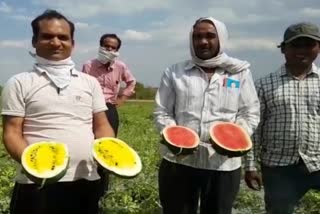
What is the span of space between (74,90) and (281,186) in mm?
1717

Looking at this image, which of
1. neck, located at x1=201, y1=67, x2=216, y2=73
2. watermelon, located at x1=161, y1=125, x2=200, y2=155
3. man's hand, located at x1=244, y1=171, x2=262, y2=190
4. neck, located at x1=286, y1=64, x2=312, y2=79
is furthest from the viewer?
man's hand, located at x1=244, y1=171, x2=262, y2=190

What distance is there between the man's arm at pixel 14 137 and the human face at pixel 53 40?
1.33ft

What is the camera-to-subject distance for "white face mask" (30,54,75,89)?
3.15 metres

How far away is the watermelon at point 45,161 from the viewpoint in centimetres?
287

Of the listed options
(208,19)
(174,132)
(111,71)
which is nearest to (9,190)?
(111,71)

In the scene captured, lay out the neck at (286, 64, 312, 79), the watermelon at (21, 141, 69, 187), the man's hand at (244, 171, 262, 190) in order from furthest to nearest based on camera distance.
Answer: the man's hand at (244, 171, 262, 190) → the neck at (286, 64, 312, 79) → the watermelon at (21, 141, 69, 187)

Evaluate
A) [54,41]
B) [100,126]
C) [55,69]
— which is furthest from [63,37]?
[100,126]

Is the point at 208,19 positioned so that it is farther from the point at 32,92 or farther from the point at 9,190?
the point at 9,190

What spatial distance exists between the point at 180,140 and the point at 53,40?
102cm

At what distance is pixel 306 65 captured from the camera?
390 cm

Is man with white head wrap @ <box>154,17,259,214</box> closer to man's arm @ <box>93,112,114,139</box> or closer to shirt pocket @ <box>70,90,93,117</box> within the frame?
man's arm @ <box>93,112,114,139</box>

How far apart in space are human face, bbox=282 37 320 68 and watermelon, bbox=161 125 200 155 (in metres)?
0.94

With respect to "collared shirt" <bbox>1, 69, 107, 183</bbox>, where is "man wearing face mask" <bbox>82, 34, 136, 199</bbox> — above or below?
A: below

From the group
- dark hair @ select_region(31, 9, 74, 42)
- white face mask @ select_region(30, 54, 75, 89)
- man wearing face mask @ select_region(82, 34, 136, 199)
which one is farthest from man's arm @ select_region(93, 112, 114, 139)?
man wearing face mask @ select_region(82, 34, 136, 199)
